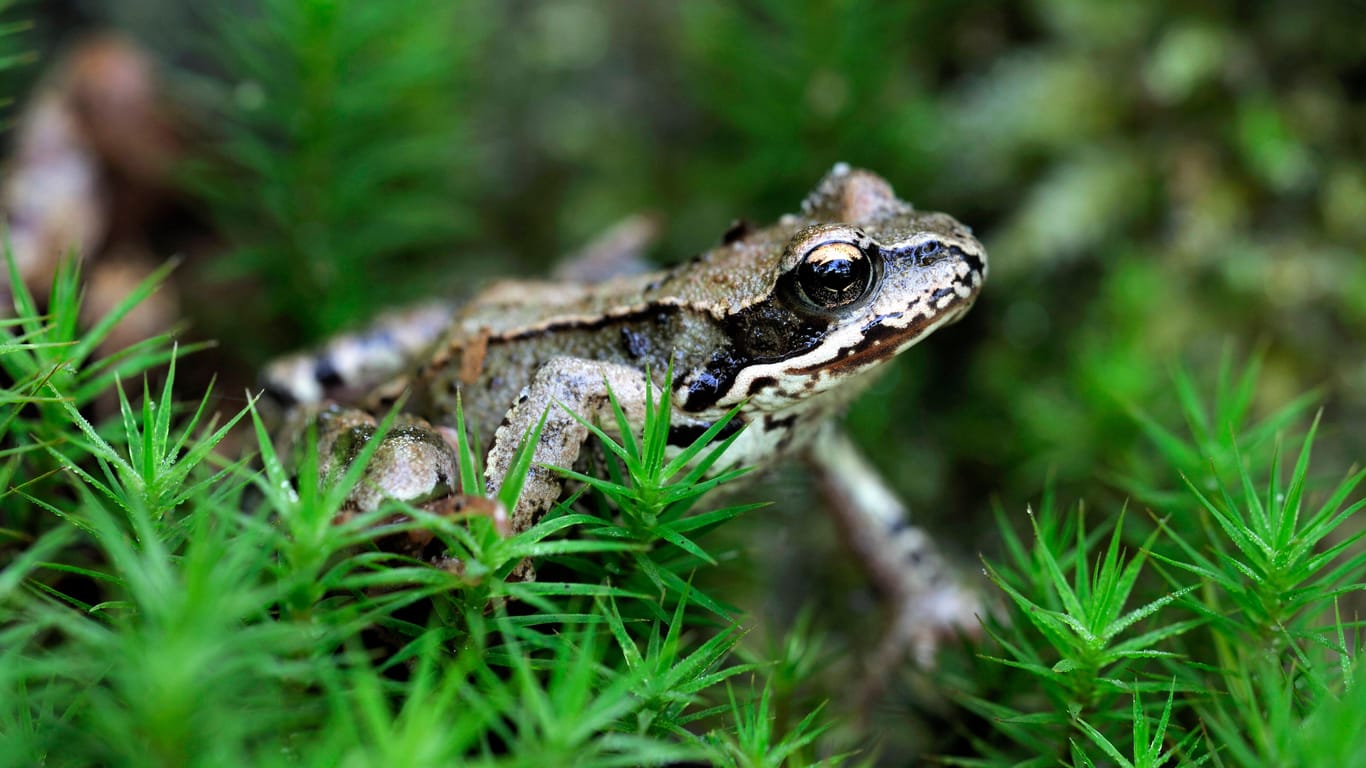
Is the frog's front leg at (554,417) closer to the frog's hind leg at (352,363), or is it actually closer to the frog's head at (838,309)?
the frog's head at (838,309)

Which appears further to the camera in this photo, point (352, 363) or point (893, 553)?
point (893, 553)

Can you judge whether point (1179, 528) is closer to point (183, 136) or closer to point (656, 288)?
point (656, 288)

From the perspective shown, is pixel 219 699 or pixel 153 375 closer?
pixel 219 699

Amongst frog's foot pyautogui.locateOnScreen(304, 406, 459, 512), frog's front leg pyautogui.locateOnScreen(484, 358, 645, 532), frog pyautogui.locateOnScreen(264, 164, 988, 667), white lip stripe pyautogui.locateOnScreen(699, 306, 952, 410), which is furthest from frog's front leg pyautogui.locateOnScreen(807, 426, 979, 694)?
frog's foot pyautogui.locateOnScreen(304, 406, 459, 512)

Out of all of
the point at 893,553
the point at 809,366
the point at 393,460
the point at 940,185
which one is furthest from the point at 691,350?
the point at 940,185

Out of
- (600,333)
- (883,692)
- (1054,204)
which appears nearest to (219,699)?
(600,333)

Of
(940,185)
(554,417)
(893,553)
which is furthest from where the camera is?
(940,185)

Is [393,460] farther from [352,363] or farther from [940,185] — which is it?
[940,185]
